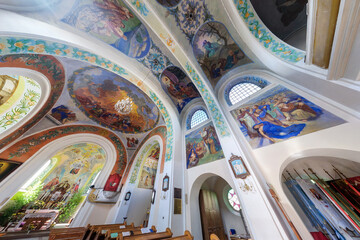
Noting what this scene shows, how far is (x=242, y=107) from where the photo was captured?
462 cm

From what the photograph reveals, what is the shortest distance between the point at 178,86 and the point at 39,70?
6.20m

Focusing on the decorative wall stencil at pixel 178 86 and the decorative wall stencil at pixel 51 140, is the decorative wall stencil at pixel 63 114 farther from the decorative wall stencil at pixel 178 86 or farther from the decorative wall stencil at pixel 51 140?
the decorative wall stencil at pixel 178 86

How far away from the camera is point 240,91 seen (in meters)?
5.36

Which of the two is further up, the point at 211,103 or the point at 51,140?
the point at 211,103

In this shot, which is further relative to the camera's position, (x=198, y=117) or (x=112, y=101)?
(x=112, y=101)

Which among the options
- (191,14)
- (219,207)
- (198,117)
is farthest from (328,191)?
(191,14)

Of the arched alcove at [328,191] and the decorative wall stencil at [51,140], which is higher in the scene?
the decorative wall stencil at [51,140]

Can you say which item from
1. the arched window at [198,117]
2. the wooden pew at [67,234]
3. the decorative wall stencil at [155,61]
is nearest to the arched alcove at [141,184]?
the wooden pew at [67,234]

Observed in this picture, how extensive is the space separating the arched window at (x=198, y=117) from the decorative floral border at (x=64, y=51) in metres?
1.46

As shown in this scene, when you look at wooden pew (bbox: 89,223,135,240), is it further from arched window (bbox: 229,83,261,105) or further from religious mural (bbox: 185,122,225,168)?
arched window (bbox: 229,83,261,105)

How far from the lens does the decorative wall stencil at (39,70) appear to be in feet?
12.9

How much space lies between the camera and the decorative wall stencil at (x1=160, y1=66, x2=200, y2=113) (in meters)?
6.10

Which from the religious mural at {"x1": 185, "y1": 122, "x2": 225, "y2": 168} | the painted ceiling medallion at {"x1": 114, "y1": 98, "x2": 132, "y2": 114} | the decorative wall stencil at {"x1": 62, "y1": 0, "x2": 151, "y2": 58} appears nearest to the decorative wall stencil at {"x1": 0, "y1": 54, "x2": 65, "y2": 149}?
the decorative wall stencil at {"x1": 62, "y1": 0, "x2": 151, "y2": 58}

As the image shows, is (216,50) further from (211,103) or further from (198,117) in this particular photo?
(198,117)
